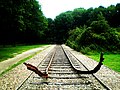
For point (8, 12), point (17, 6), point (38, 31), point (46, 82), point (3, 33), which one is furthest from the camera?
point (38, 31)

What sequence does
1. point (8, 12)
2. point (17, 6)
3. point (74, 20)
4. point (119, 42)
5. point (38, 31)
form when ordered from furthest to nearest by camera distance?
point (74, 20), point (38, 31), point (119, 42), point (8, 12), point (17, 6)

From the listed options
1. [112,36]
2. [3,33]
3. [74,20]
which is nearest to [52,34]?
[74,20]

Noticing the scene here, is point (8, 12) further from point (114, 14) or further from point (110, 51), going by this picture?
point (114, 14)

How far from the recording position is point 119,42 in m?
34.4

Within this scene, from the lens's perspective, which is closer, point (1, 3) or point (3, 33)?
point (1, 3)

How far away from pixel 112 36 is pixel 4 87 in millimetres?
28392

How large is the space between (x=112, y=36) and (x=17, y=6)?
1543 centimetres

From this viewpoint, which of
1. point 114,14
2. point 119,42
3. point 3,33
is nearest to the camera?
point 119,42

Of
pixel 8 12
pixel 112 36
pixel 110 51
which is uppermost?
pixel 8 12

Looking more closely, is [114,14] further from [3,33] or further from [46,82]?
[46,82]

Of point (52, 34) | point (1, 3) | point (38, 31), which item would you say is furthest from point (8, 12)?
point (52, 34)

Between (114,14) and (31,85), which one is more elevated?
(114,14)

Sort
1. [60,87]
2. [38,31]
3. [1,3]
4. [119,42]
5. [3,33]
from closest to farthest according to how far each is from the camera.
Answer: [60,87] → [1,3] → [119,42] → [3,33] → [38,31]

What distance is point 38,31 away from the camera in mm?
83062
